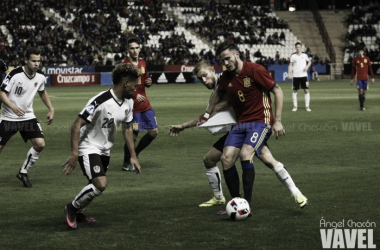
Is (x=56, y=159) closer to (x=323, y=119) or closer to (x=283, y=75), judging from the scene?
(x=323, y=119)

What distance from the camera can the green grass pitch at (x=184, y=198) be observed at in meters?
6.86

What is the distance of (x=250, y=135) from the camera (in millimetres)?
8039

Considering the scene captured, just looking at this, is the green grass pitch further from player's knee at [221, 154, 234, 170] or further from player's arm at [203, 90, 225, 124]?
player's arm at [203, 90, 225, 124]

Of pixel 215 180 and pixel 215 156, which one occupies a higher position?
pixel 215 156

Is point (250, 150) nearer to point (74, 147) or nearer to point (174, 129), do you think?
point (174, 129)

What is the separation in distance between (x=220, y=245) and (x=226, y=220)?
1250 mm

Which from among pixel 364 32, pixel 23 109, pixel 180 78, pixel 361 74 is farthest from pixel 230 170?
pixel 364 32

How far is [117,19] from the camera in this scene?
54.3 metres

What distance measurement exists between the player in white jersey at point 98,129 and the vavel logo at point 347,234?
7.04 ft

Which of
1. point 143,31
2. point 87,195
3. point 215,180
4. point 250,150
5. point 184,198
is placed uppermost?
point 250,150

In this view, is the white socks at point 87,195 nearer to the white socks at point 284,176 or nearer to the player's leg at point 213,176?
the player's leg at point 213,176

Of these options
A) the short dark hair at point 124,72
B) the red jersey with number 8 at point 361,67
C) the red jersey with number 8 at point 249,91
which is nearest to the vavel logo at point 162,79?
the red jersey with number 8 at point 361,67

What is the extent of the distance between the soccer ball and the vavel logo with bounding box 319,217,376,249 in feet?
2.74

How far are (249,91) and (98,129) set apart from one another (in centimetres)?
187
